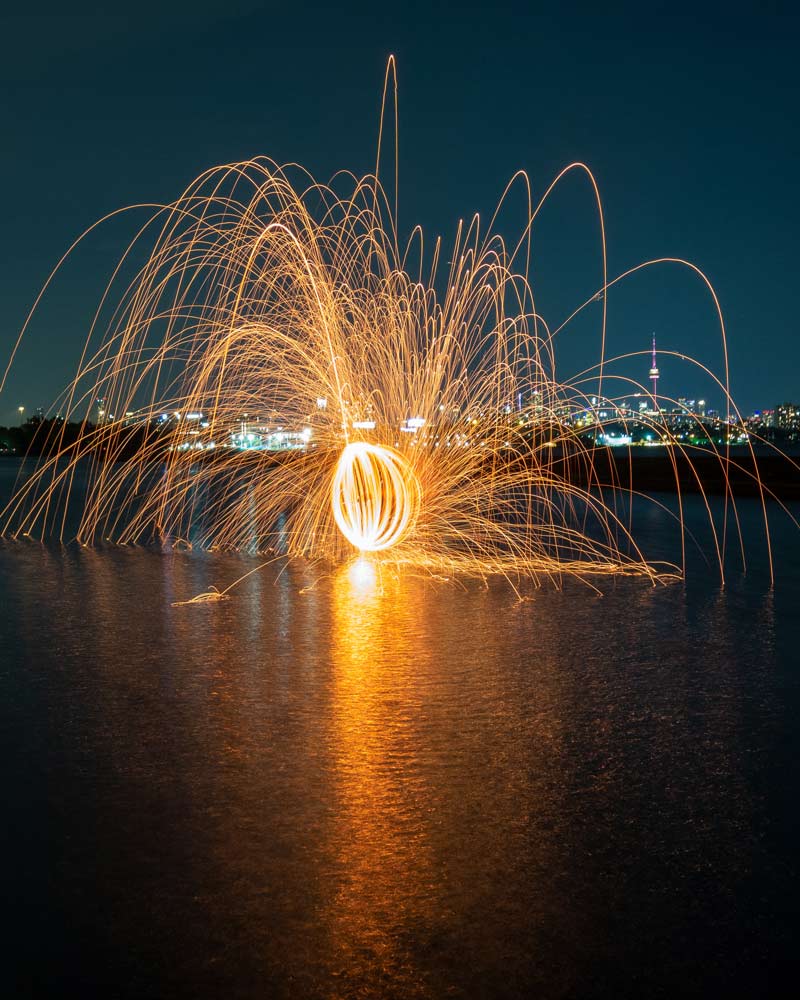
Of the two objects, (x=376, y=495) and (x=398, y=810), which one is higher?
(x=376, y=495)

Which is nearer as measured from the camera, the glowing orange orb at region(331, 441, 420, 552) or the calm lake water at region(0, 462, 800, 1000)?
the calm lake water at region(0, 462, 800, 1000)

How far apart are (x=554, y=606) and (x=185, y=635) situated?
361 cm

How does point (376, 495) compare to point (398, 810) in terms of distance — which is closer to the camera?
point (398, 810)

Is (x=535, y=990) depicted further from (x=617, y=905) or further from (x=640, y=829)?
(x=640, y=829)

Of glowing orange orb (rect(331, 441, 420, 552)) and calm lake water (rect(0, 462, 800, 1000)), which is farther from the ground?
glowing orange orb (rect(331, 441, 420, 552))

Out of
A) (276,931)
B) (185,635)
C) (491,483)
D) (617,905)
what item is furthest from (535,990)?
(491,483)

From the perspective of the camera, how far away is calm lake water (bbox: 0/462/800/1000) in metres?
3.20

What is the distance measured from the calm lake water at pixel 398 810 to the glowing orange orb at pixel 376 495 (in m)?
4.52

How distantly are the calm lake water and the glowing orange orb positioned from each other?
4.52 metres

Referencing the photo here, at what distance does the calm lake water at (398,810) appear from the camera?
320cm

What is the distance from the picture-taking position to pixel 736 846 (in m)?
4.06

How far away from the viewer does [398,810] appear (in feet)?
14.6

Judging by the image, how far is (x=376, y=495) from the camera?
13.6 metres

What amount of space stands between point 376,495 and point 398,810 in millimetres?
9206
